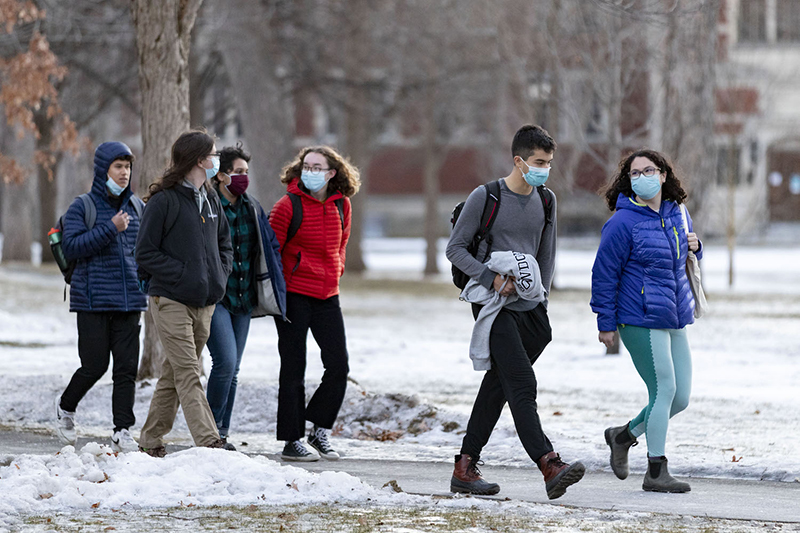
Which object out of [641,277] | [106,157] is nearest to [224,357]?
[106,157]

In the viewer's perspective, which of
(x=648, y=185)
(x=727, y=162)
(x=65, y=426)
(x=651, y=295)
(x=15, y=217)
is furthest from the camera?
(x=15, y=217)

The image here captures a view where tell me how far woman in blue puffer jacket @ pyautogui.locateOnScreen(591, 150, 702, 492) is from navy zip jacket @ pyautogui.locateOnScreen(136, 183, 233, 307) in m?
2.18

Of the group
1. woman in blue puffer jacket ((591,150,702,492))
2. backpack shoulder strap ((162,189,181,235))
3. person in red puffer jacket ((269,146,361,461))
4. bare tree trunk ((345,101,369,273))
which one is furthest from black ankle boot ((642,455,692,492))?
bare tree trunk ((345,101,369,273))

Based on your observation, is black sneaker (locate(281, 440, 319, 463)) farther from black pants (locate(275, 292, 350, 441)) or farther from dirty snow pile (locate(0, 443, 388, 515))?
dirty snow pile (locate(0, 443, 388, 515))

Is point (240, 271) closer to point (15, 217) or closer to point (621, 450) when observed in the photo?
point (621, 450)

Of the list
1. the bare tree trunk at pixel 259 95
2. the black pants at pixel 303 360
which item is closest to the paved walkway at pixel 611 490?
the black pants at pixel 303 360

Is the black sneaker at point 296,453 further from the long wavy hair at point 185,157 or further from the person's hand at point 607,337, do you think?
the person's hand at point 607,337

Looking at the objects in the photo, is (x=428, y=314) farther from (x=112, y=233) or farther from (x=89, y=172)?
(x=89, y=172)

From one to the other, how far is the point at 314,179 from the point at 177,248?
3.55 ft

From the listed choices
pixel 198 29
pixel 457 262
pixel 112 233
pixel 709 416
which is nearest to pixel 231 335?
pixel 112 233

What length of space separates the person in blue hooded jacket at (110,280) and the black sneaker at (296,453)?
930 mm

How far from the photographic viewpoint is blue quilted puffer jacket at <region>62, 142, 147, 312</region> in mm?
8023

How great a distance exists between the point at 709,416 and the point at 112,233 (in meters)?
4.69

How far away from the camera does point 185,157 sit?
7.38 meters
